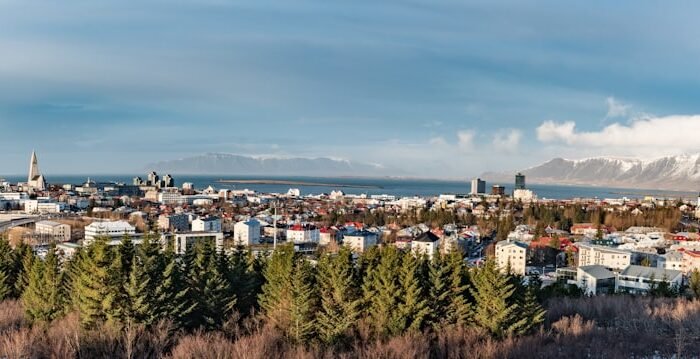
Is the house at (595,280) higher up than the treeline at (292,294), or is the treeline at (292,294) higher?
the treeline at (292,294)

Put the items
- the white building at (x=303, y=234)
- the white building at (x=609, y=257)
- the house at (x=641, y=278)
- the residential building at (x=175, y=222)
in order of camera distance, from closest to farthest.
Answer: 1. the house at (x=641, y=278)
2. the white building at (x=609, y=257)
3. the white building at (x=303, y=234)
4. the residential building at (x=175, y=222)

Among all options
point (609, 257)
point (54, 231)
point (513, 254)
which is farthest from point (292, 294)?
point (54, 231)

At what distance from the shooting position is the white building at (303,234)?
30.2 metres

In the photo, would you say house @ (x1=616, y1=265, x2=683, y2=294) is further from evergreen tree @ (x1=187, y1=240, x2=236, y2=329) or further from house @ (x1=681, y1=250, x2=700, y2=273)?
evergreen tree @ (x1=187, y1=240, x2=236, y2=329)

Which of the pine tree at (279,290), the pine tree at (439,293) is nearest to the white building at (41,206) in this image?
the pine tree at (279,290)

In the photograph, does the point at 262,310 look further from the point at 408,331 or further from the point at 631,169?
the point at 631,169

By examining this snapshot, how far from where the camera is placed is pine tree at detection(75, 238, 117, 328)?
23.9ft

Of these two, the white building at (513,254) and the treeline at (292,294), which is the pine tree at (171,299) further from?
the white building at (513,254)

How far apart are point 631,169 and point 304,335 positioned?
A: 217 metres

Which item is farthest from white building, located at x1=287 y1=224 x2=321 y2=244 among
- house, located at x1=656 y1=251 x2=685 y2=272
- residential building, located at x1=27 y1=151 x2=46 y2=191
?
residential building, located at x1=27 y1=151 x2=46 y2=191

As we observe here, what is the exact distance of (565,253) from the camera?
85.4 feet

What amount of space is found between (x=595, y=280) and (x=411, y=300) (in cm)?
1152

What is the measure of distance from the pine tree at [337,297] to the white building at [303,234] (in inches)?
807

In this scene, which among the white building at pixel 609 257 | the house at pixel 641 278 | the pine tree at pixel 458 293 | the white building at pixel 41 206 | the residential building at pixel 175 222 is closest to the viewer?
the pine tree at pixel 458 293
